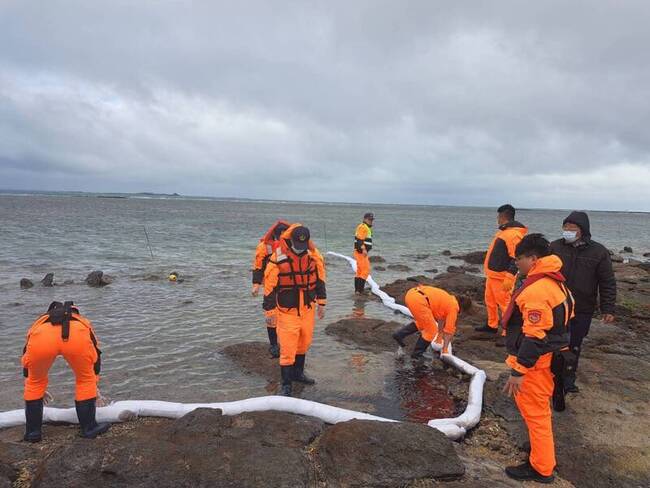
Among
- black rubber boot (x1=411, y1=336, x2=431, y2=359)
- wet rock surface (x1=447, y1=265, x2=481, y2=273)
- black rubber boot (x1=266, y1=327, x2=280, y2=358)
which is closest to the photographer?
black rubber boot (x1=411, y1=336, x2=431, y2=359)

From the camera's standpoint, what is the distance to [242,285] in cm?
1487

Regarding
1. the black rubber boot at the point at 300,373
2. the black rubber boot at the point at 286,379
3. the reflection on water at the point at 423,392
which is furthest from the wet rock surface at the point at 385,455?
the black rubber boot at the point at 300,373

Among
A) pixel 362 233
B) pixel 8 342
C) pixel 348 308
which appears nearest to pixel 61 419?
pixel 8 342

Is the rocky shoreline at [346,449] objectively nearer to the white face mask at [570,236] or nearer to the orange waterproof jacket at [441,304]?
the orange waterproof jacket at [441,304]

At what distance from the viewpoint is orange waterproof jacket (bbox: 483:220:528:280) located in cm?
747

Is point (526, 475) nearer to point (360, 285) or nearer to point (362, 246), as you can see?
point (362, 246)

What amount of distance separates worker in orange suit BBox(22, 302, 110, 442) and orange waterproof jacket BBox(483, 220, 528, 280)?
6.32 m

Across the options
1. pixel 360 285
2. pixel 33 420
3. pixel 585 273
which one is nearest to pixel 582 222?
pixel 585 273

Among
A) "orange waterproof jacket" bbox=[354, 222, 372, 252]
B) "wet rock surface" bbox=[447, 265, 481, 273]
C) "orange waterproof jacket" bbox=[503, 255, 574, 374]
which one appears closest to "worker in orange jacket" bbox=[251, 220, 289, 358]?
"orange waterproof jacket" bbox=[503, 255, 574, 374]

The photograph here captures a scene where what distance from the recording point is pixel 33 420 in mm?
4441

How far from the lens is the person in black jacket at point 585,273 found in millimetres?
5199

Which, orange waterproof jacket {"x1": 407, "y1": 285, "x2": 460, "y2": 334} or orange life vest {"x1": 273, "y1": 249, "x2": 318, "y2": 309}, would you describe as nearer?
orange life vest {"x1": 273, "y1": 249, "x2": 318, "y2": 309}

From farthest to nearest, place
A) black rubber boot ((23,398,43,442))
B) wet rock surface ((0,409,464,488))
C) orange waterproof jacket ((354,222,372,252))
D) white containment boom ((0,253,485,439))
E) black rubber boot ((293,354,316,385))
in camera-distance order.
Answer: orange waterproof jacket ((354,222,372,252)) → black rubber boot ((293,354,316,385)) → white containment boom ((0,253,485,439)) → black rubber boot ((23,398,43,442)) → wet rock surface ((0,409,464,488))

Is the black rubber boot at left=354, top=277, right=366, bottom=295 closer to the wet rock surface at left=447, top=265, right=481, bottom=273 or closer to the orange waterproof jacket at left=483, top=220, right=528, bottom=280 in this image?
the orange waterproof jacket at left=483, top=220, right=528, bottom=280
